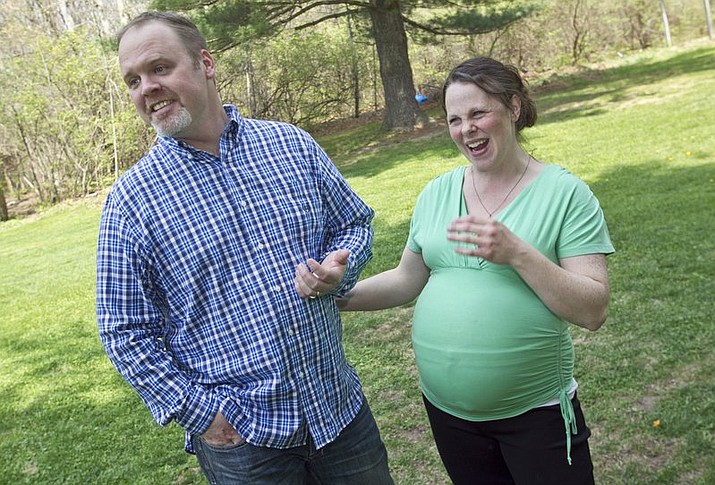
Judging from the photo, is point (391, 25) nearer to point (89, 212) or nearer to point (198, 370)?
→ point (89, 212)

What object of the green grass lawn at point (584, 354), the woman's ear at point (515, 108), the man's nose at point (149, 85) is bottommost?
the green grass lawn at point (584, 354)

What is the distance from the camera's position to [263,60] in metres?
17.7

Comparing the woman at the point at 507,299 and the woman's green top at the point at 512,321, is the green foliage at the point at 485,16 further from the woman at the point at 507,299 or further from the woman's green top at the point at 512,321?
the woman's green top at the point at 512,321

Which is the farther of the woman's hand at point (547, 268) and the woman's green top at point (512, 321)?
the woman's green top at point (512, 321)

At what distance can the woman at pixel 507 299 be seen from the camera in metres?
1.78

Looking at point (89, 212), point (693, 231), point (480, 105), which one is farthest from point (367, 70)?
point (480, 105)

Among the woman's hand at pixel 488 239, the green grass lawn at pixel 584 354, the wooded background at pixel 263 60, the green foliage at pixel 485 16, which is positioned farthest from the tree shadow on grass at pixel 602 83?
the woman's hand at pixel 488 239

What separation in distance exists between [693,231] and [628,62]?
51.5 feet

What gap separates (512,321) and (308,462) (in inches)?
29.3

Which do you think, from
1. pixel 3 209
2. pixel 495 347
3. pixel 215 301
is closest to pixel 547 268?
pixel 495 347

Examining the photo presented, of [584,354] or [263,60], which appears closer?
[584,354]

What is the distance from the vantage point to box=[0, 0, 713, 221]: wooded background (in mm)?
14625

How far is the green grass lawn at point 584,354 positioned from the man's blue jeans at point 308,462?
123cm

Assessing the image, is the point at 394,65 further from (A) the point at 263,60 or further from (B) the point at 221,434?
(B) the point at 221,434
